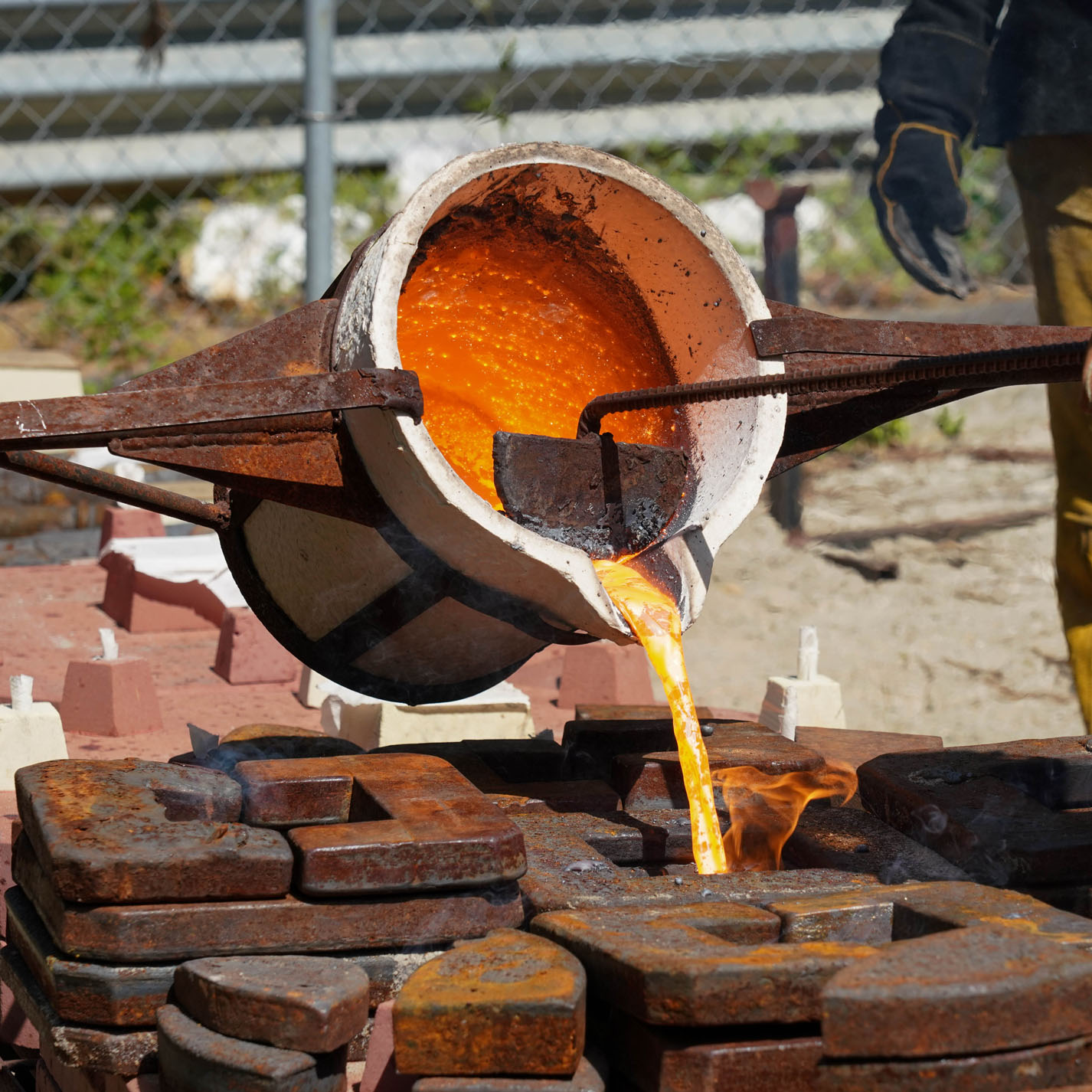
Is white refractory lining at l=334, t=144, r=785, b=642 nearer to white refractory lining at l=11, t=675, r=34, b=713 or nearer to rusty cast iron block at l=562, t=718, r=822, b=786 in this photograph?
rusty cast iron block at l=562, t=718, r=822, b=786

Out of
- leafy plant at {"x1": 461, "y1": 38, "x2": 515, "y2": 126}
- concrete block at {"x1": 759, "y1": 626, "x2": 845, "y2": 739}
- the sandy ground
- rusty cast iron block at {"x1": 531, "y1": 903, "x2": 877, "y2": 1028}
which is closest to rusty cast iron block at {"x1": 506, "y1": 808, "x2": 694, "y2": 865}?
rusty cast iron block at {"x1": 531, "y1": 903, "x2": 877, "y2": 1028}

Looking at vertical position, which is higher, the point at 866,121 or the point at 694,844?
the point at 866,121

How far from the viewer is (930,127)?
4.38 m

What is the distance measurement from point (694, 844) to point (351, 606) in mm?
774

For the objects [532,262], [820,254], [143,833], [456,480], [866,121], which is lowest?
[143,833]

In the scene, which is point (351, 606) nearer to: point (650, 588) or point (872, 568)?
point (650, 588)

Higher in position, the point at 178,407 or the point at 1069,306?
the point at 1069,306

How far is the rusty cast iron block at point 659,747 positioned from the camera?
2602mm

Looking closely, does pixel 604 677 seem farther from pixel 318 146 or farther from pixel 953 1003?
pixel 953 1003

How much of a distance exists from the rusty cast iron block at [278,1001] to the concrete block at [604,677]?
6.96 ft

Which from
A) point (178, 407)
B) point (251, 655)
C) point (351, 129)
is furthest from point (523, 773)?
point (351, 129)

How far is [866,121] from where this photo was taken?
8.65m

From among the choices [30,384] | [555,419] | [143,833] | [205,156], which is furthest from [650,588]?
[205,156]

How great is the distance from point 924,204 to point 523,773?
237 cm
